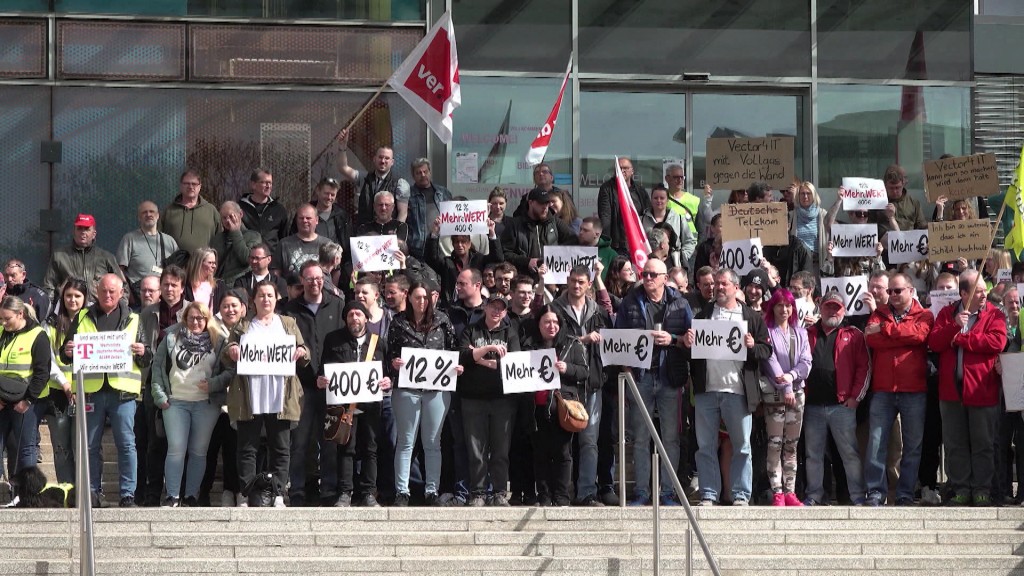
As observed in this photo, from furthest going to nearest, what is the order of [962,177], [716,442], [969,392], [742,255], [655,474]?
[962,177] < [742,255] < [969,392] < [716,442] < [655,474]

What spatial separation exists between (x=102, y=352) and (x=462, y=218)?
3.98 metres

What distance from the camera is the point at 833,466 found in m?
14.6

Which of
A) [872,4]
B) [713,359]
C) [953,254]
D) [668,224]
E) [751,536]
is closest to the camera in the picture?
[751,536]

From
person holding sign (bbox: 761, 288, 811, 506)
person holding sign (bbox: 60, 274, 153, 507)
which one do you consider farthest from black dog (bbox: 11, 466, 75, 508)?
person holding sign (bbox: 761, 288, 811, 506)

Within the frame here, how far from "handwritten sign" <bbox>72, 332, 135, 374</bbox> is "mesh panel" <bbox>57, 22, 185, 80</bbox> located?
6468mm

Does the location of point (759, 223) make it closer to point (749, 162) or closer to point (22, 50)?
point (749, 162)

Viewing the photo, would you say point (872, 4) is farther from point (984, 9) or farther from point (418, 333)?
point (418, 333)

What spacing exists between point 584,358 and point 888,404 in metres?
2.61

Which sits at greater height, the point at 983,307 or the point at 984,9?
the point at 984,9

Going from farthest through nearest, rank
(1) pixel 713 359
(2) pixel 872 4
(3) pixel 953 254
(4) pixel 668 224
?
(2) pixel 872 4 < (4) pixel 668 224 < (3) pixel 953 254 < (1) pixel 713 359

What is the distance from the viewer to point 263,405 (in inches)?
515

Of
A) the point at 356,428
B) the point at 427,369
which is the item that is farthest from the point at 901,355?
the point at 356,428

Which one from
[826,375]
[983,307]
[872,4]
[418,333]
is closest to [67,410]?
[418,333]

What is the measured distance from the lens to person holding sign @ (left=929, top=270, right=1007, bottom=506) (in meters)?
14.0
